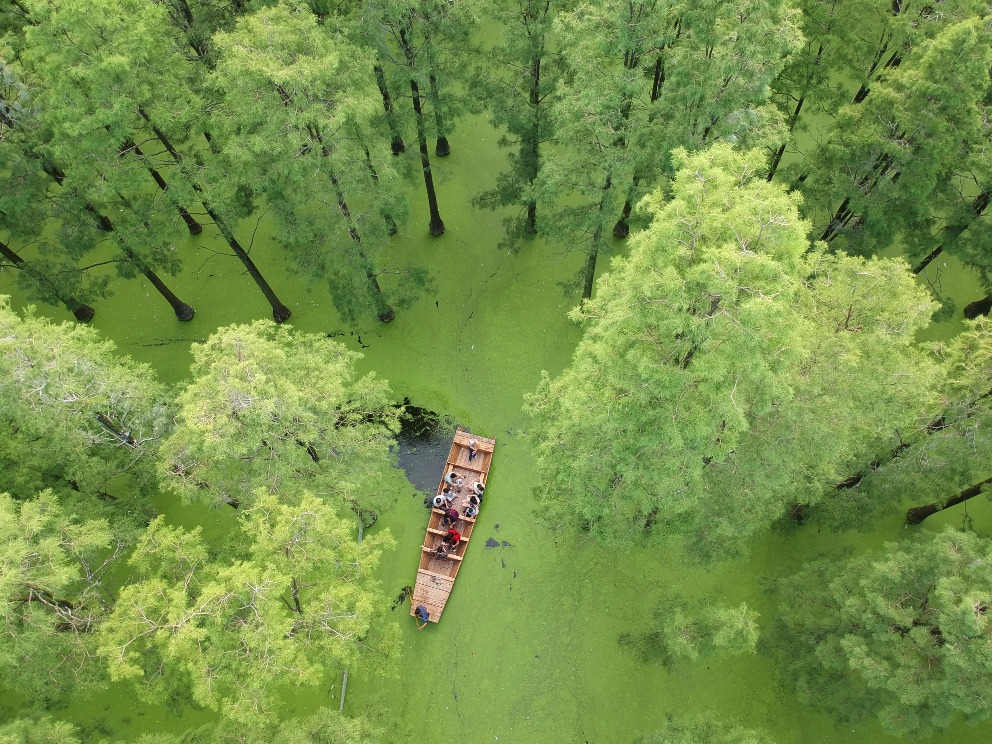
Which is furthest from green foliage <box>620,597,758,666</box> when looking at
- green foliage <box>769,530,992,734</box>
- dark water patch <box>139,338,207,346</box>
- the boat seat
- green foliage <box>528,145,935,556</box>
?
dark water patch <box>139,338,207,346</box>

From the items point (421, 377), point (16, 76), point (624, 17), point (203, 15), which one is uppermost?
point (203, 15)

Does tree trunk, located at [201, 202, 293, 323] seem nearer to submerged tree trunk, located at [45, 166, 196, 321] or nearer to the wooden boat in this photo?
submerged tree trunk, located at [45, 166, 196, 321]

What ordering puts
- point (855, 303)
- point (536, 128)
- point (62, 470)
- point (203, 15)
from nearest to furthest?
point (855, 303) < point (62, 470) < point (203, 15) < point (536, 128)

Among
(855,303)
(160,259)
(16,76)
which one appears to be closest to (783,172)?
(855,303)

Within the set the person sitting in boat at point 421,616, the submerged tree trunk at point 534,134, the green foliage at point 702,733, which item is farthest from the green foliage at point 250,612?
the submerged tree trunk at point 534,134

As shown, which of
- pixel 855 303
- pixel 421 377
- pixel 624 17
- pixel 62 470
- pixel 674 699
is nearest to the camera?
pixel 855 303

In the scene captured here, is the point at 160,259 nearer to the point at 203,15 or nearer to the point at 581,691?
the point at 203,15
